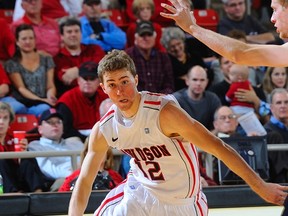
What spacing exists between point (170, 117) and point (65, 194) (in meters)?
1.98

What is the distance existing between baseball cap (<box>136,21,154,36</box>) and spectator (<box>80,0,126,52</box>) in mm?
309

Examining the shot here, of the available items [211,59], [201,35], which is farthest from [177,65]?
[201,35]

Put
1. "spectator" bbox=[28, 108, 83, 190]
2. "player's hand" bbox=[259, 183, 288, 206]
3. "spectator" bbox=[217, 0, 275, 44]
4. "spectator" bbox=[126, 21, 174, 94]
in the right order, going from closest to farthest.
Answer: "player's hand" bbox=[259, 183, 288, 206], "spectator" bbox=[28, 108, 83, 190], "spectator" bbox=[126, 21, 174, 94], "spectator" bbox=[217, 0, 275, 44]

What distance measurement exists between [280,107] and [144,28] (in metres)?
1.75

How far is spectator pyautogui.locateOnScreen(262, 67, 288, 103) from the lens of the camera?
916 centimetres

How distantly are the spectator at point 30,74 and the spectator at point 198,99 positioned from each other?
131cm

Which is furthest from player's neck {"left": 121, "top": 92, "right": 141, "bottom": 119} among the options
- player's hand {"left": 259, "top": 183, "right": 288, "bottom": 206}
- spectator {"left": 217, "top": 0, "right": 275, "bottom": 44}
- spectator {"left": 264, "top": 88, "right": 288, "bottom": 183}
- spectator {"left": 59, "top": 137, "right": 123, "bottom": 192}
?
spectator {"left": 217, "top": 0, "right": 275, "bottom": 44}

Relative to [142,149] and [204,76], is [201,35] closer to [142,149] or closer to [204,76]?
[142,149]

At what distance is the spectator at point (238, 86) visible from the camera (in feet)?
28.9

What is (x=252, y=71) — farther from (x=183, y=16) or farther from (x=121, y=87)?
(x=183, y=16)

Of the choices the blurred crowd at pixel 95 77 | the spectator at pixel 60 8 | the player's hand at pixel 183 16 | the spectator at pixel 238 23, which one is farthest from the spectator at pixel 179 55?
the player's hand at pixel 183 16

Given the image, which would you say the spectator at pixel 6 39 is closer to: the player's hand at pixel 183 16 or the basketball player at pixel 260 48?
the player's hand at pixel 183 16

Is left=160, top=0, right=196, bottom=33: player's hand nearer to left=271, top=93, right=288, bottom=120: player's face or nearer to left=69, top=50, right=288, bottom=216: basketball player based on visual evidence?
left=69, top=50, right=288, bottom=216: basketball player

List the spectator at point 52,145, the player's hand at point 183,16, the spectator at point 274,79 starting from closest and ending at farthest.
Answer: the player's hand at point 183,16 < the spectator at point 52,145 < the spectator at point 274,79
